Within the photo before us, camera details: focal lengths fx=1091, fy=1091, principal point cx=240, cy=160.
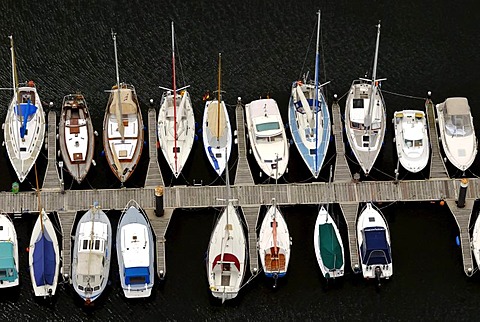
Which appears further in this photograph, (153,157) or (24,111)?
(153,157)

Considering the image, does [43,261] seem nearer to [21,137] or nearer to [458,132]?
[21,137]

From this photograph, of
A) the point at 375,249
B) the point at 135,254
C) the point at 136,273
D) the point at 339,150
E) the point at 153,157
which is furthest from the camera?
the point at 339,150

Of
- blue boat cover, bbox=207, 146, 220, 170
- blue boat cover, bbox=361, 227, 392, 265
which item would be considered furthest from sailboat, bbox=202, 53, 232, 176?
blue boat cover, bbox=361, 227, 392, 265

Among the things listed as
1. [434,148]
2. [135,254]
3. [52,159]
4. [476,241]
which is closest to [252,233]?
[135,254]

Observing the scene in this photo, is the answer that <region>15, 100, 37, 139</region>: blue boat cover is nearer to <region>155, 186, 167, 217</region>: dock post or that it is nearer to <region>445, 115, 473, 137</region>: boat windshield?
<region>155, 186, 167, 217</region>: dock post

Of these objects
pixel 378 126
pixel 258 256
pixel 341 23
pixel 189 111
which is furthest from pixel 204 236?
pixel 341 23

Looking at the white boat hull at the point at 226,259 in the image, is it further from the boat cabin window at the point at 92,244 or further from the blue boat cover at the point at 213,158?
the boat cabin window at the point at 92,244

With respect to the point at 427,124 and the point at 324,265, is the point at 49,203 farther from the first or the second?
the point at 427,124
